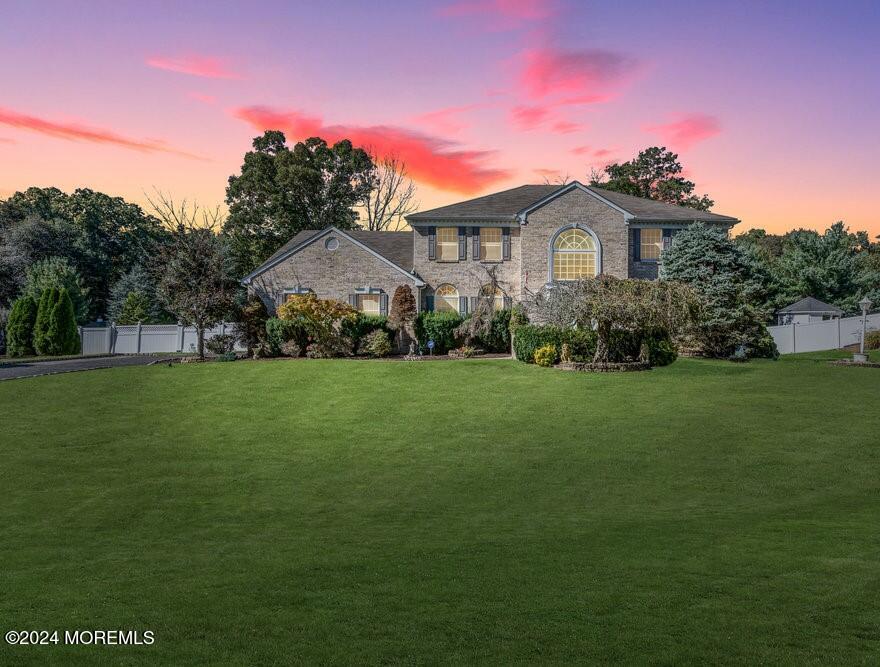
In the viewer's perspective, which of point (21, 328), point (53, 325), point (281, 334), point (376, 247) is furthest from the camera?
point (376, 247)

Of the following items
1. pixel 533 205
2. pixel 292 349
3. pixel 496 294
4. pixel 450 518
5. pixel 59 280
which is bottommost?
pixel 450 518

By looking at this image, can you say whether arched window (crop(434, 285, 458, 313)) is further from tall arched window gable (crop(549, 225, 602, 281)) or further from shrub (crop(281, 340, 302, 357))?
shrub (crop(281, 340, 302, 357))

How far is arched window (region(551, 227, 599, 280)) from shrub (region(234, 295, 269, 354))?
49.9ft

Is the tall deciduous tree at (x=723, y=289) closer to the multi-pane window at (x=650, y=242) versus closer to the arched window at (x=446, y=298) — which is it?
the multi-pane window at (x=650, y=242)

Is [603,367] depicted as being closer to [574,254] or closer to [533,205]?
[574,254]

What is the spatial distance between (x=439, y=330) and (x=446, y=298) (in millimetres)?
6386

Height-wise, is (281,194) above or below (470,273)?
above

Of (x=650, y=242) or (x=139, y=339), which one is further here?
(x=139, y=339)

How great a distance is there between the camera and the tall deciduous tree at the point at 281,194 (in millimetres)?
66750

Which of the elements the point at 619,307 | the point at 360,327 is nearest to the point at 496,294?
the point at 360,327

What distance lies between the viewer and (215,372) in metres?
27.9

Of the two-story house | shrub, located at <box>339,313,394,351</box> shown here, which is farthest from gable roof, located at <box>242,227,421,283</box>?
→ shrub, located at <box>339,313,394,351</box>

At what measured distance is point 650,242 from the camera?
39344 mm

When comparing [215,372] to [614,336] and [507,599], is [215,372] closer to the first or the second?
[614,336]
